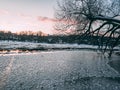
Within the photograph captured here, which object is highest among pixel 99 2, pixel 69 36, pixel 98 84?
pixel 99 2

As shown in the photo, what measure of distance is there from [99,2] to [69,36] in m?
4.60

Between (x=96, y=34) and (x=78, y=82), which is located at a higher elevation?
(x=96, y=34)

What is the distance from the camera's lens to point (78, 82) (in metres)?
14.7

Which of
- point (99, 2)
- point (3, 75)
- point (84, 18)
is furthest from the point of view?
point (99, 2)

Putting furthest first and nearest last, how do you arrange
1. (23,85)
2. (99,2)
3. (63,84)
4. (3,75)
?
(99,2), (3,75), (63,84), (23,85)

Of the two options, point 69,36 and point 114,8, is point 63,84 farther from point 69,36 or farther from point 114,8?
point 114,8

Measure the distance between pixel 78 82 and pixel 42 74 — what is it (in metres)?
2.94

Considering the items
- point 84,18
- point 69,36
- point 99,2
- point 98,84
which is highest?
point 99,2

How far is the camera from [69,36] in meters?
24.3

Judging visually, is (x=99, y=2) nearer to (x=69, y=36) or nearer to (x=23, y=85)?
(x=69, y=36)

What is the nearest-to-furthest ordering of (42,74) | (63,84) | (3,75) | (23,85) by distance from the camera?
(23,85)
(63,84)
(3,75)
(42,74)

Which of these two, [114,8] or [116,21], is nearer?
[116,21]

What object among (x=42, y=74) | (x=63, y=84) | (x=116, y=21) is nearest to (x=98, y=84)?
(x=63, y=84)

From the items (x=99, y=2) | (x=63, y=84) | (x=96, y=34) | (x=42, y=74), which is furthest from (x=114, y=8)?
(x=63, y=84)
